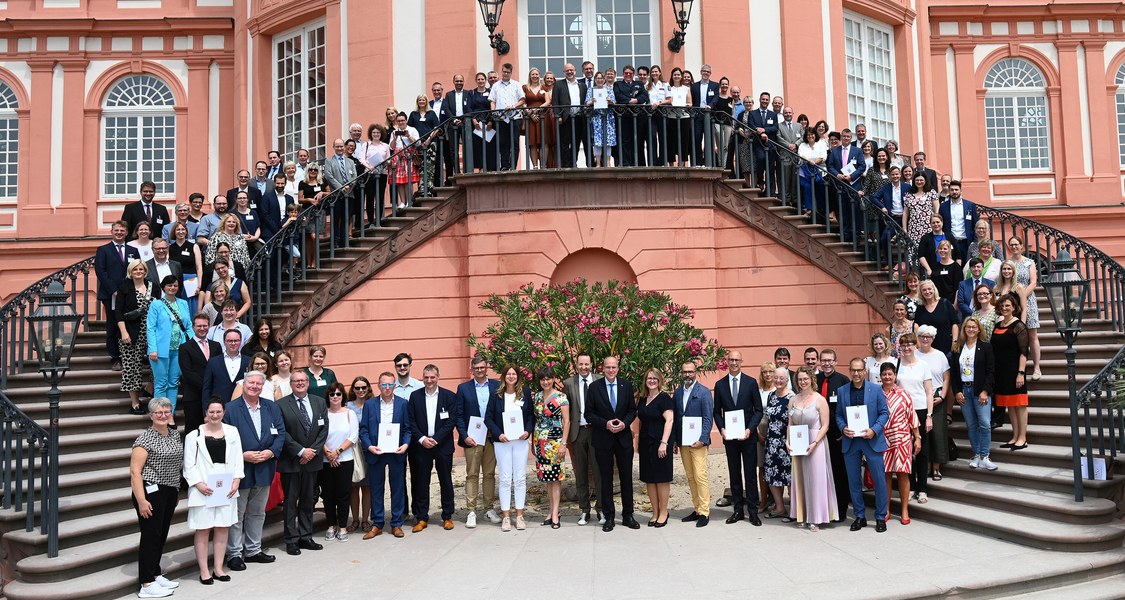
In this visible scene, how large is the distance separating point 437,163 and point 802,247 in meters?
4.91

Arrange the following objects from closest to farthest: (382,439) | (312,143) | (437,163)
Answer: (382,439) < (437,163) < (312,143)

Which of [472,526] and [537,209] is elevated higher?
[537,209]

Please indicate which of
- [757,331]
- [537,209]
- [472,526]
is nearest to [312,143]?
[537,209]

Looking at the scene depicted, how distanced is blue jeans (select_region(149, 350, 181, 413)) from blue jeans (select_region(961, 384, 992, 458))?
7.80m

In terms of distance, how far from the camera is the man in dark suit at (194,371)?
29.8 ft

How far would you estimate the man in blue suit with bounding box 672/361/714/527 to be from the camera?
9.28 m

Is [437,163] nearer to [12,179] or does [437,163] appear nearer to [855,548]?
[855,548]

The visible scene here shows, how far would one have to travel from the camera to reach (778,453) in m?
9.27

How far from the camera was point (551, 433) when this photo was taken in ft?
30.4

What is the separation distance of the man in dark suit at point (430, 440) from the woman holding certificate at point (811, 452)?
10.5 feet

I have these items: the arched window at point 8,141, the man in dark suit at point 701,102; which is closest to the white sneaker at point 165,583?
the man in dark suit at point 701,102

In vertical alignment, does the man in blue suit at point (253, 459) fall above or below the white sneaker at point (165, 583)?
above

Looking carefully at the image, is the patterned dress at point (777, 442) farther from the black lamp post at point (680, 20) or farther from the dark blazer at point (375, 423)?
the black lamp post at point (680, 20)

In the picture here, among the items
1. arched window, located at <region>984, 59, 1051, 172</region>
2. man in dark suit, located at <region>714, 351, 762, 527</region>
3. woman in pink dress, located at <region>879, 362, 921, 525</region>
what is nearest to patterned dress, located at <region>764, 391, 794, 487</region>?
man in dark suit, located at <region>714, 351, 762, 527</region>
